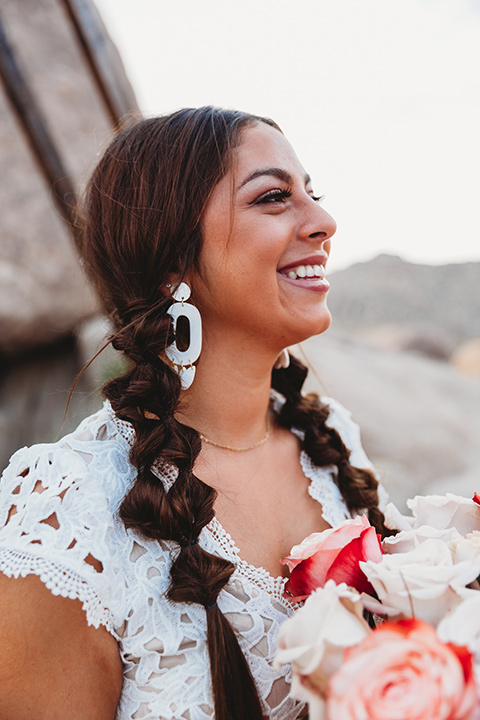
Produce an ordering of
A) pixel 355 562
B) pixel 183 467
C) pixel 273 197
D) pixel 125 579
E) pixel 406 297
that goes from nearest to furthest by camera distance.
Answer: pixel 355 562
pixel 125 579
pixel 183 467
pixel 273 197
pixel 406 297

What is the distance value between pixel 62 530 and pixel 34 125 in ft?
15.7

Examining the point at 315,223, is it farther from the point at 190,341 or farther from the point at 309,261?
the point at 190,341

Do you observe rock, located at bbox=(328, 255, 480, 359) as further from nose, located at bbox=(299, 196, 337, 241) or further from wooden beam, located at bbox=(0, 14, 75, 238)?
nose, located at bbox=(299, 196, 337, 241)

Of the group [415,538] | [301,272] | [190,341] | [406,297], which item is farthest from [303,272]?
[406,297]

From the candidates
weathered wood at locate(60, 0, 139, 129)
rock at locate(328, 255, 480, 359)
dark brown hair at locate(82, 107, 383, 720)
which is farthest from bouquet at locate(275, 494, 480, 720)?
rock at locate(328, 255, 480, 359)

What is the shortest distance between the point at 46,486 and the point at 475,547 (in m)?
1.04

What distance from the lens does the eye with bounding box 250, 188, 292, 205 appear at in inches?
74.3

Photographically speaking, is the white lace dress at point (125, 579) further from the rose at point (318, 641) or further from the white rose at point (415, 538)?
the rose at point (318, 641)

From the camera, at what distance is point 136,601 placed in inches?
58.1

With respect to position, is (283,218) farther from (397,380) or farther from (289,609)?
(397,380)

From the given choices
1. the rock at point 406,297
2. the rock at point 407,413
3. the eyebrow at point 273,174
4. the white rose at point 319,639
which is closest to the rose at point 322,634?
the white rose at point 319,639

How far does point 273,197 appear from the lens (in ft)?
6.31

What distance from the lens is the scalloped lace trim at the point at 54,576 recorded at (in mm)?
1351

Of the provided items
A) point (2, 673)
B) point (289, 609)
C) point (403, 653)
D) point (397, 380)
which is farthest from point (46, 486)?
point (397, 380)
